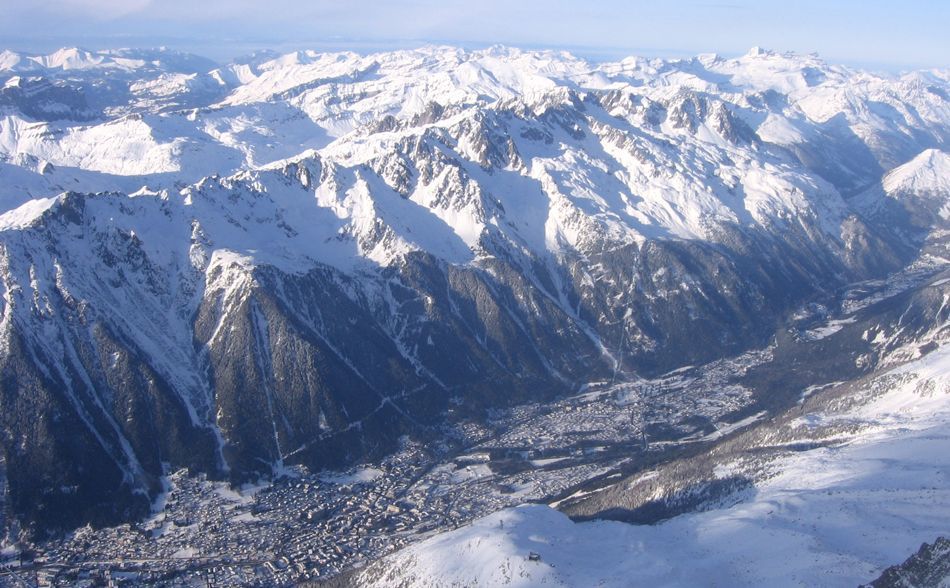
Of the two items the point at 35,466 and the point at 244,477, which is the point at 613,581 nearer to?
the point at 244,477

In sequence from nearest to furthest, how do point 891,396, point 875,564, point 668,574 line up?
point 875,564, point 668,574, point 891,396

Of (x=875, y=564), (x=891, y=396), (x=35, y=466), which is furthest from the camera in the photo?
(x=891, y=396)

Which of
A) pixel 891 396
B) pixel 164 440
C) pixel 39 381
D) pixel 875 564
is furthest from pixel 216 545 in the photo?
pixel 891 396

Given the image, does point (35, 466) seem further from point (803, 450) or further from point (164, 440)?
point (803, 450)

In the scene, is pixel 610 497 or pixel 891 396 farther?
pixel 891 396

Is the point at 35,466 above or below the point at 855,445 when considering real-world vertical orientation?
below

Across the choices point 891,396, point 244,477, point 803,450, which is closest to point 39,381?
point 244,477

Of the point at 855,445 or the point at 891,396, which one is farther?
the point at 891,396
